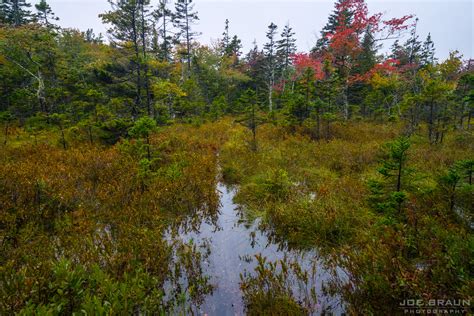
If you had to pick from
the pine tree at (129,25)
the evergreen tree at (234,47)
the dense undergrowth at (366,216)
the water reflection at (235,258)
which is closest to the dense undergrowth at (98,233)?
the water reflection at (235,258)

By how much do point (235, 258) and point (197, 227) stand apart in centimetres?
146

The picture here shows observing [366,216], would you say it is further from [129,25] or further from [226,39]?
[226,39]

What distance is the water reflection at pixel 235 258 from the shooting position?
341cm

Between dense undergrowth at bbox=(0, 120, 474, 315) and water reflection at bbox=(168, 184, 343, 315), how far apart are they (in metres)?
0.20

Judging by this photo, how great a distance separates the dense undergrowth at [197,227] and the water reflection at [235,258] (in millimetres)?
200

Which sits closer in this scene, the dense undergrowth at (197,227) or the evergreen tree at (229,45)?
the dense undergrowth at (197,227)

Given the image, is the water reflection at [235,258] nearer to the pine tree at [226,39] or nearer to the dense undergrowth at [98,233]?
the dense undergrowth at [98,233]

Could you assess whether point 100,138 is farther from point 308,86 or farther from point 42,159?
point 308,86

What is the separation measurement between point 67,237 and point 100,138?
28.1 ft

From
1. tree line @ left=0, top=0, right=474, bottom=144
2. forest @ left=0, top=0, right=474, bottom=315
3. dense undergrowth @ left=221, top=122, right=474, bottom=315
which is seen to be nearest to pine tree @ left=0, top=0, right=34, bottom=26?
tree line @ left=0, top=0, right=474, bottom=144

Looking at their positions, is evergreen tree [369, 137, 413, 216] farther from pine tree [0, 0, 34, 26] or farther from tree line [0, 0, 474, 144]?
pine tree [0, 0, 34, 26]

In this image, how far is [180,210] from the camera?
6223 millimetres

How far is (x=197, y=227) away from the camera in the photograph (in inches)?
222

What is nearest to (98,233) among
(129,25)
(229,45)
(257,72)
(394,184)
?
(394,184)
